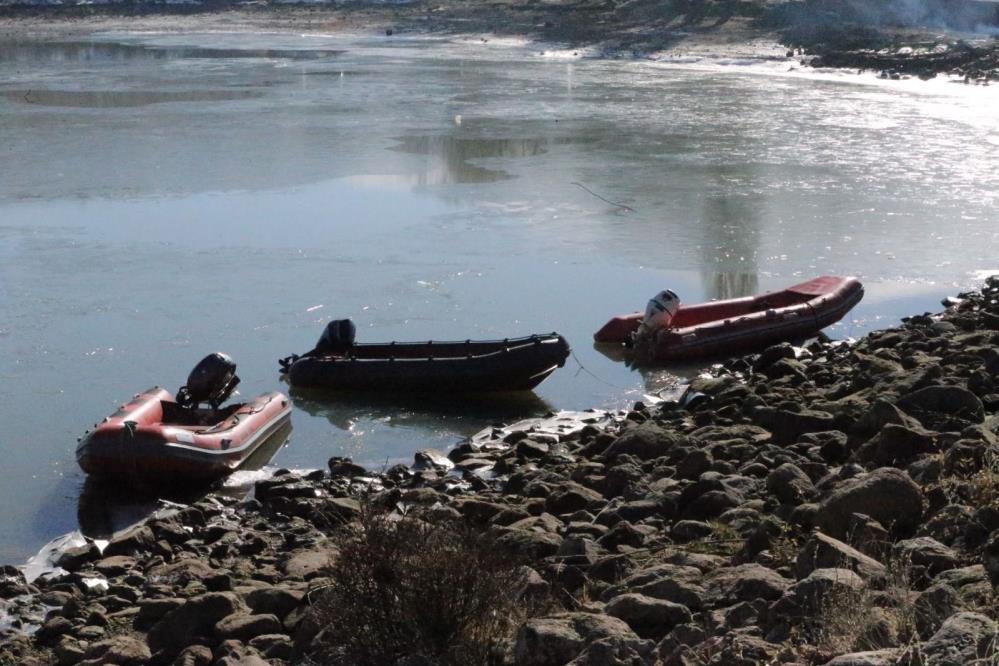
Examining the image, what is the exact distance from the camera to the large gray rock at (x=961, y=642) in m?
3.33

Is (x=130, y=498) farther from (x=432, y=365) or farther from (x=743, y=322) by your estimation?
(x=743, y=322)

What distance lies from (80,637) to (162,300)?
21.1 feet

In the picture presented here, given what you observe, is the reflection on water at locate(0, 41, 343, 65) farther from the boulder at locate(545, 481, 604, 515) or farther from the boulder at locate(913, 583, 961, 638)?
the boulder at locate(913, 583, 961, 638)

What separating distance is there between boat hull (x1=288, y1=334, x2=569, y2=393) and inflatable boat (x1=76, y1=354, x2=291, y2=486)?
44 cm

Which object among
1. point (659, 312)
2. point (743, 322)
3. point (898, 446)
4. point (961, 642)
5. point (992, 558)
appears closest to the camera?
point (961, 642)

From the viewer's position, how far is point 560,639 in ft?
13.3

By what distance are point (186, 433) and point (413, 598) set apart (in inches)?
186

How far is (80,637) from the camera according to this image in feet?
18.3

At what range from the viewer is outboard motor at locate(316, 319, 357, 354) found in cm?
1018

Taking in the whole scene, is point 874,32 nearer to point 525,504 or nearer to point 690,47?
point 690,47

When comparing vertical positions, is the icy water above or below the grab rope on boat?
above

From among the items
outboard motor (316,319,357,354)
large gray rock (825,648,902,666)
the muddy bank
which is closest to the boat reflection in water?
outboard motor (316,319,357,354)

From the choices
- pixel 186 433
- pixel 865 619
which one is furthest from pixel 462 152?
pixel 865 619

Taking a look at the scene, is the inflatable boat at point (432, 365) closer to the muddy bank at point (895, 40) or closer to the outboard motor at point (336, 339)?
the outboard motor at point (336, 339)
